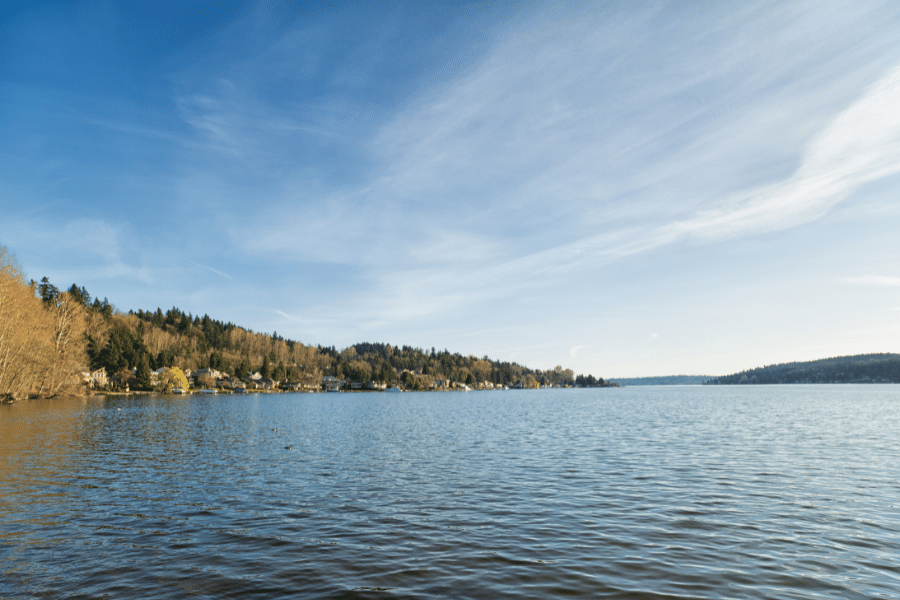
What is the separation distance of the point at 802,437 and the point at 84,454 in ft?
182

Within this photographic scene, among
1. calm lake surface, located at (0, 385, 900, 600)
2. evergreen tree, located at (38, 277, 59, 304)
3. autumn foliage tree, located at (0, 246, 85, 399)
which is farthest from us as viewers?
evergreen tree, located at (38, 277, 59, 304)

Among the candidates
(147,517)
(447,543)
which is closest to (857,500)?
(447,543)

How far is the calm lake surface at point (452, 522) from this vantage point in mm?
11883

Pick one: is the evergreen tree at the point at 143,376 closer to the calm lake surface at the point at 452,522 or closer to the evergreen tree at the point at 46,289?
the evergreen tree at the point at 46,289

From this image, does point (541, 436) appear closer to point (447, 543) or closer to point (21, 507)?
point (447, 543)

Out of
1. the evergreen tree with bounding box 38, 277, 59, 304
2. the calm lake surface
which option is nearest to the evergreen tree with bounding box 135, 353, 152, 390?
the evergreen tree with bounding box 38, 277, 59, 304

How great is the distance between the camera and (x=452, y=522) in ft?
55.8

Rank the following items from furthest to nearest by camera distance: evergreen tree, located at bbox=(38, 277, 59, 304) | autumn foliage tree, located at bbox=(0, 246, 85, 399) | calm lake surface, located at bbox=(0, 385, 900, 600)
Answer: evergreen tree, located at bbox=(38, 277, 59, 304), autumn foliage tree, located at bbox=(0, 246, 85, 399), calm lake surface, located at bbox=(0, 385, 900, 600)

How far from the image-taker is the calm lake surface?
1188cm

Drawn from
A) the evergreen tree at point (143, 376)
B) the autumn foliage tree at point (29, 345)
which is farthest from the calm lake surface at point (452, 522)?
the evergreen tree at point (143, 376)

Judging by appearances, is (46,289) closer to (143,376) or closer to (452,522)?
(143,376)

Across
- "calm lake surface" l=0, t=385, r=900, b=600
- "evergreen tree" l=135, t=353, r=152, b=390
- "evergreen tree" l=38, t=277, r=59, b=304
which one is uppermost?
"evergreen tree" l=38, t=277, r=59, b=304

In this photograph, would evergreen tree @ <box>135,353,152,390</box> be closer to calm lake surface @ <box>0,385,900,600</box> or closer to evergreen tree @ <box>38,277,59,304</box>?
evergreen tree @ <box>38,277,59,304</box>

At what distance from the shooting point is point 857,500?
19391 millimetres
